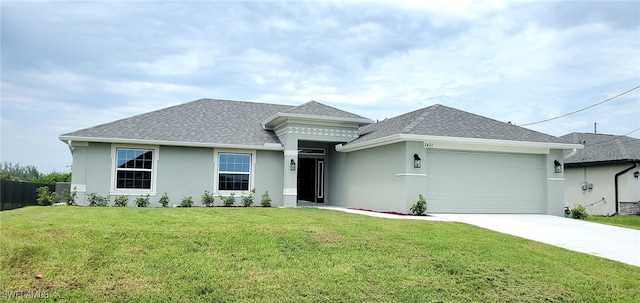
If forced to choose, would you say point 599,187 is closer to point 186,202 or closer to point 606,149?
point 606,149

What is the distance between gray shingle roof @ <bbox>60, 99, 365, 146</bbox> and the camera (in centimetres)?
1784

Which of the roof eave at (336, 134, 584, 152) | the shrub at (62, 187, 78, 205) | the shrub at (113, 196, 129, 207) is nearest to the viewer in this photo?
the roof eave at (336, 134, 584, 152)

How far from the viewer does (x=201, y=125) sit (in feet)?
65.1

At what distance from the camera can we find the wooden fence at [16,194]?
56.6 ft

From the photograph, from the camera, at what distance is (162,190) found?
18.0 m

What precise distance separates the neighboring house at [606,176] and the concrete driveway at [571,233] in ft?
34.0

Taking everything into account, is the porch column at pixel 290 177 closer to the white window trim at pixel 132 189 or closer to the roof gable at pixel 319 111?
the roof gable at pixel 319 111

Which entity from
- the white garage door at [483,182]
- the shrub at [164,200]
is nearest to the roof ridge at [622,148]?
the white garage door at [483,182]

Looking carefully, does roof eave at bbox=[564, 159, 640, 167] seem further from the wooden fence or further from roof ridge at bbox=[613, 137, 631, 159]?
the wooden fence

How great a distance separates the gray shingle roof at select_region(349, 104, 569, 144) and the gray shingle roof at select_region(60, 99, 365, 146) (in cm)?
A: 295

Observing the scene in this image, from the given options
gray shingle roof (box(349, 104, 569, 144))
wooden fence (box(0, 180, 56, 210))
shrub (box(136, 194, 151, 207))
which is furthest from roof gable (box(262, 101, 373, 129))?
wooden fence (box(0, 180, 56, 210))

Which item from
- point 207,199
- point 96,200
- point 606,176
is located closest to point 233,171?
Result: point 207,199

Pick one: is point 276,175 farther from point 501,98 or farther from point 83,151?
point 501,98

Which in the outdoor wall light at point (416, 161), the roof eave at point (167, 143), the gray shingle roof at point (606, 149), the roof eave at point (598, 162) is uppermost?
the gray shingle roof at point (606, 149)
